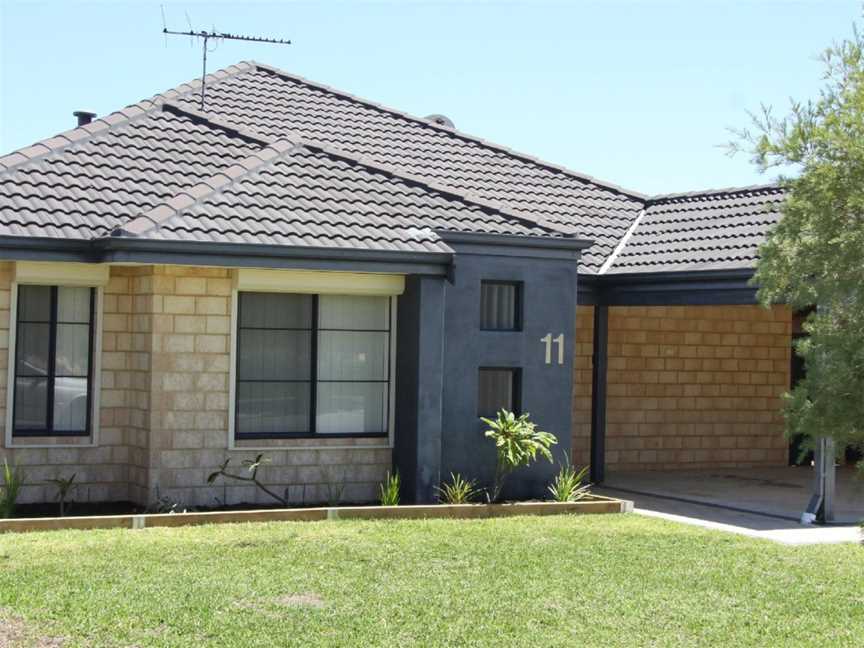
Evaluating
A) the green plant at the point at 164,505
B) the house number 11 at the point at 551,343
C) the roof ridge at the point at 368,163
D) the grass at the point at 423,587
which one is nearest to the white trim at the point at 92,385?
the green plant at the point at 164,505

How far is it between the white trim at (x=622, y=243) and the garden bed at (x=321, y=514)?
4.35 metres

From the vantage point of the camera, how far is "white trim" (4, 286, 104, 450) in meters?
15.0

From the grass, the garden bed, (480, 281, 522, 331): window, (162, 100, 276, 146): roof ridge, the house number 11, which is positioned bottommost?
the grass

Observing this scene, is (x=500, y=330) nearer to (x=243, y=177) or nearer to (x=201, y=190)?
(x=243, y=177)

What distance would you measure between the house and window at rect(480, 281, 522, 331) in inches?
0.8

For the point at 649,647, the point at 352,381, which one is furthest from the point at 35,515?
the point at 649,647

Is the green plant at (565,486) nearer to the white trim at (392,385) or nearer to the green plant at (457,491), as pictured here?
the green plant at (457,491)

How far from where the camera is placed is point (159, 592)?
10.6 m

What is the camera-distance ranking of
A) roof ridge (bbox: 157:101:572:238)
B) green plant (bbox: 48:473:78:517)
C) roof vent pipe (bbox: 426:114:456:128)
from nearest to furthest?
green plant (bbox: 48:473:78:517) → roof ridge (bbox: 157:101:572:238) → roof vent pipe (bbox: 426:114:456:128)

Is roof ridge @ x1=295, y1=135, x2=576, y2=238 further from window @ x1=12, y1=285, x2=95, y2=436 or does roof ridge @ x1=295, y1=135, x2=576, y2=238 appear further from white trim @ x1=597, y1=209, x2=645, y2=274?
window @ x1=12, y1=285, x2=95, y2=436

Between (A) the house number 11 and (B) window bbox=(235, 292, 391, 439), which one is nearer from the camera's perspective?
(B) window bbox=(235, 292, 391, 439)

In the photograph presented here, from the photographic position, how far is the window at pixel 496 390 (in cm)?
1658

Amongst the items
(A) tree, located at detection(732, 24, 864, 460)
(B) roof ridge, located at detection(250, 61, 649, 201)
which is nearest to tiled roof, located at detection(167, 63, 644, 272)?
(B) roof ridge, located at detection(250, 61, 649, 201)

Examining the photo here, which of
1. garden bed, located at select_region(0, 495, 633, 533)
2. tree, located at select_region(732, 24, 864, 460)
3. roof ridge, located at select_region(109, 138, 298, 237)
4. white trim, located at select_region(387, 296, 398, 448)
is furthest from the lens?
white trim, located at select_region(387, 296, 398, 448)
